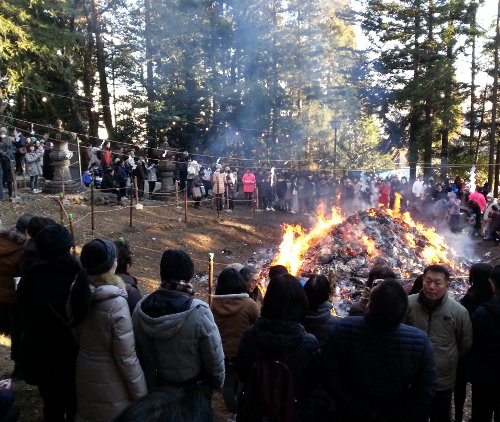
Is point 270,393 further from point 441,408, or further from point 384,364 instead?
point 441,408

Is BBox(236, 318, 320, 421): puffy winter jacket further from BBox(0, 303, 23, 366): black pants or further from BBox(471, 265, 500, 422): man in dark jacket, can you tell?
BBox(0, 303, 23, 366): black pants

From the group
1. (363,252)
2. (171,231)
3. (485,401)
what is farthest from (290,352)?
(171,231)

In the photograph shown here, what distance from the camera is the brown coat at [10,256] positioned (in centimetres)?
459

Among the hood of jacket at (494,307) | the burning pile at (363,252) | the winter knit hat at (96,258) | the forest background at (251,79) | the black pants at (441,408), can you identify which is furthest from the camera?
the forest background at (251,79)

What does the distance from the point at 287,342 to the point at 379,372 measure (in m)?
0.59

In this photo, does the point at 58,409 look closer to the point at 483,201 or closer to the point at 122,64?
the point at 483,201

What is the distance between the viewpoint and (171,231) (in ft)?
52.6

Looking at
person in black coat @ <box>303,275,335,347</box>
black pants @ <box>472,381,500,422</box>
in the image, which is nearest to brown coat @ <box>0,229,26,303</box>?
person in black coat @ <box>303,275,335,347</box>

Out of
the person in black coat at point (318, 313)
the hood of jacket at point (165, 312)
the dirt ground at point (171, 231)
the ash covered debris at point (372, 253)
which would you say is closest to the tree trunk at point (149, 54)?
the dirt ground at point (171, 231)

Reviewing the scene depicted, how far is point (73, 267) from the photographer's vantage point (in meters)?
3.56

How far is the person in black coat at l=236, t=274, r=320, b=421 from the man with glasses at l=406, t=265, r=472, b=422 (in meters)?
1.34

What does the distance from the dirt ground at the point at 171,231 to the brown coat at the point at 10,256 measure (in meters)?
6.11

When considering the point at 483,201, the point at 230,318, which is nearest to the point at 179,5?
the point at 483,201

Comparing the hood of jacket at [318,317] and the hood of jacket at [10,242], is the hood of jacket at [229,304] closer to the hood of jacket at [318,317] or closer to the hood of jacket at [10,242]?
the hood of jacket at [318,317]
